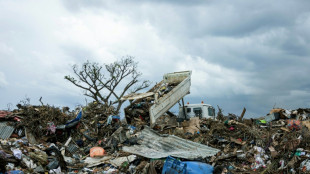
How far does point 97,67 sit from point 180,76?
12.1 m

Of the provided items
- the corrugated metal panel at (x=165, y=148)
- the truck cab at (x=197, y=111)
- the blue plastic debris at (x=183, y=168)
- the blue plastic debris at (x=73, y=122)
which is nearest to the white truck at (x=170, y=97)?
the truck cab at (x=197, y=111)

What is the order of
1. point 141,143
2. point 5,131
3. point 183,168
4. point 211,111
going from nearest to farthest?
1. point 183,168
2. point 141,143
3. point 5,131
4. point 211,111

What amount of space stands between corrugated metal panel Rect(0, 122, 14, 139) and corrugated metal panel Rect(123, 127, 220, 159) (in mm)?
4369

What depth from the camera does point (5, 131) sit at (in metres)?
9.89

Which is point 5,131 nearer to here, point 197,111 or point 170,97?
point 170,97

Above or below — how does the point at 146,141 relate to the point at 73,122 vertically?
below

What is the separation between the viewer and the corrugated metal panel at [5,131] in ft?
32.0

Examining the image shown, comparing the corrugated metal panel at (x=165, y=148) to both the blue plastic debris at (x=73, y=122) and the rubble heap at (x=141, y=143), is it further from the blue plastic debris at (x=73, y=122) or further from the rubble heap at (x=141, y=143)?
the blue plastic debris at (x=73, y=122)

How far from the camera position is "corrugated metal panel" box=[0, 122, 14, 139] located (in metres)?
9.77

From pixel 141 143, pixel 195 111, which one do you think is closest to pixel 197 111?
pixel 195 111

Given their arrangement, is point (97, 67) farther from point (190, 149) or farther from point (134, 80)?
point (190, 149)

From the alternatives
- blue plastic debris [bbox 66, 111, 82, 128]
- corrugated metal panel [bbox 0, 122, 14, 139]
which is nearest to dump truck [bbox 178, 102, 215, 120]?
blue plastic debris [bbox 66, 111, 82, 128]

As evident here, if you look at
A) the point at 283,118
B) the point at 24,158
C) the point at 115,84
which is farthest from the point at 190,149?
the point at 115,84

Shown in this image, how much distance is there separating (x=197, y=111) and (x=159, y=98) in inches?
104
